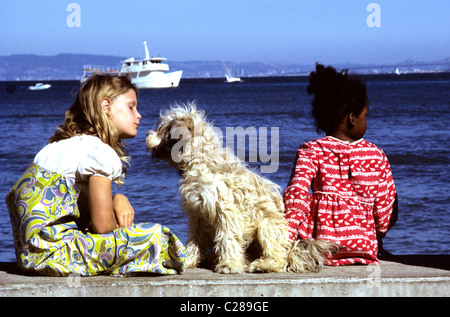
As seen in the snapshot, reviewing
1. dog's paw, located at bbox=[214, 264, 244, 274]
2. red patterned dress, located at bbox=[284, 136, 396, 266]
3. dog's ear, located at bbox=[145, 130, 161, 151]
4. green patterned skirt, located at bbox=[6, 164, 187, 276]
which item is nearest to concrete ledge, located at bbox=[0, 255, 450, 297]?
green patterned skirt, located at bbox=[6, 164, 187, 276]

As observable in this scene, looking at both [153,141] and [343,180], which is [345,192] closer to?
[343,180]

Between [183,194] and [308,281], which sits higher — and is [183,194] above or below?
above

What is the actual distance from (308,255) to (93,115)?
1571 mm

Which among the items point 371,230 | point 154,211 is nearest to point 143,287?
point 371,230

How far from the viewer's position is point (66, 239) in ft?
11.2

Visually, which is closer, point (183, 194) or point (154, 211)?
point (183, 194)

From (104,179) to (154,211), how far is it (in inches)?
187

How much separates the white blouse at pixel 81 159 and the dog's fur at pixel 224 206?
0.63 metres

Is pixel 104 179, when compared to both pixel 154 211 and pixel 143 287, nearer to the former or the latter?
pixel 143 287

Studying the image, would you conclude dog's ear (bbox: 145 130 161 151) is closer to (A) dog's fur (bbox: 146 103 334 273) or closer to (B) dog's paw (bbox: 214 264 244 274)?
(A) dog's fur (bbox: 146 103 334 273)

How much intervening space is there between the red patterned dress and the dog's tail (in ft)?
0.32

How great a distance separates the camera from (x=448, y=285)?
3.46 meters

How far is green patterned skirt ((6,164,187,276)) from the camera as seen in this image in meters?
3.39

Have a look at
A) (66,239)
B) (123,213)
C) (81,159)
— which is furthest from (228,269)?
(81,159)
